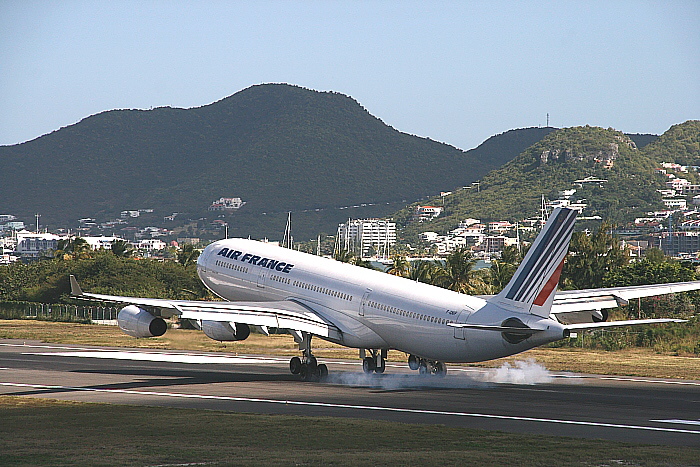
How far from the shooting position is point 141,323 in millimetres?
42094

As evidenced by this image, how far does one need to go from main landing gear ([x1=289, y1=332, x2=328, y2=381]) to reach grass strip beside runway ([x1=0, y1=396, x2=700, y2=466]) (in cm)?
1199

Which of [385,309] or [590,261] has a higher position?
[590,261]

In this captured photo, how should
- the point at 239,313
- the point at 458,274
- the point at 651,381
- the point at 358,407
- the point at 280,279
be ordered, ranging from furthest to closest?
1. the point at 458,274
2. the point at 280,279
3. the point at 239,313
4. the point at 651,381
5. the point at 358,407

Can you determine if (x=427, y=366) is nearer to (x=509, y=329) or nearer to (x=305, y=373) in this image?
(x=305, y=373)

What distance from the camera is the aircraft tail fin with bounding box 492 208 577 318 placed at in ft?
120

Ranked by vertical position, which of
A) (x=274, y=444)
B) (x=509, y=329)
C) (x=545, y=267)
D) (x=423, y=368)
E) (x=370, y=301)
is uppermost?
(x=545, y=267)

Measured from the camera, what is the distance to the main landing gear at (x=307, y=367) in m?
42.7

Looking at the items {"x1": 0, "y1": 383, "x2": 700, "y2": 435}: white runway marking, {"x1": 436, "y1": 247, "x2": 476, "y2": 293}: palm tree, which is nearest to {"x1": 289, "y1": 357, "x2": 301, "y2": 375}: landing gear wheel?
{"x1": 0, "y1": 383, "x2": 700, "y2": 435}: white runway marking

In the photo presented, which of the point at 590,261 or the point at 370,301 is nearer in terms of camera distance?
the point at 370,301

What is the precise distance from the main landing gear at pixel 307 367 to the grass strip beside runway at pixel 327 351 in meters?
9.87

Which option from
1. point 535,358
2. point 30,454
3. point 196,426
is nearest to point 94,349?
point 535,358

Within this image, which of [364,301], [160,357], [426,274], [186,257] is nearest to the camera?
[364,301]

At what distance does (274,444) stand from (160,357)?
31.3 meters

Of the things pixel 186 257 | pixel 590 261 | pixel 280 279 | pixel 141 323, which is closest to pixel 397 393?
pixel 141 323
